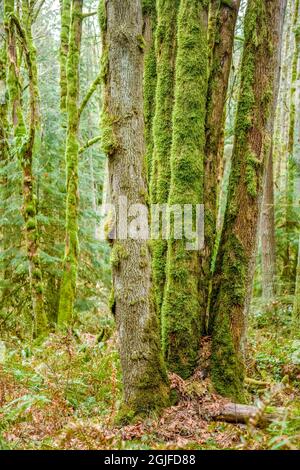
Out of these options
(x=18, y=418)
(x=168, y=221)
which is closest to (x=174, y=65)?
(x=168, y=221)

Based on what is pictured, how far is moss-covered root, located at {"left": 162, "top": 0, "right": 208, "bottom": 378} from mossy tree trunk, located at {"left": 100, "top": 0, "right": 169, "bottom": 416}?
823mm

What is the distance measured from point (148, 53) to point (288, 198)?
847 centimetres

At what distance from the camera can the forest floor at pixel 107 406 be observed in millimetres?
4219

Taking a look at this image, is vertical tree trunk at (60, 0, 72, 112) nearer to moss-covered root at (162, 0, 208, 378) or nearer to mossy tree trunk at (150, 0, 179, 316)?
mossy tree trunk at (150, 0, 179, 316)

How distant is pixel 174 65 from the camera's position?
6.44 meters

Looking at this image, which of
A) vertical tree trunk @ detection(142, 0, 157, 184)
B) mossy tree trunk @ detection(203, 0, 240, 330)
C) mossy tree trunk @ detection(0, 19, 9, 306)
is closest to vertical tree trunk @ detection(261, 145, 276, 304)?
vertical tree trunk @ detection(142, 0, 157, 184)

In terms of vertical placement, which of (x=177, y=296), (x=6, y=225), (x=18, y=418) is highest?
(x=6, y=225)

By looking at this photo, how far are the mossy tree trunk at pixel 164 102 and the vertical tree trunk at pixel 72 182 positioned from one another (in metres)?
4.16

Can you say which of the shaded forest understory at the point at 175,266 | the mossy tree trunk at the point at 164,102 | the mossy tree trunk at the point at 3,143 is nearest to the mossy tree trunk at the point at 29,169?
the shaded forest understory at the point at 175,266

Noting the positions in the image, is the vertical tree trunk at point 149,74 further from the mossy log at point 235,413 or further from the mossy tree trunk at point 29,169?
the mossy log at point 235,413

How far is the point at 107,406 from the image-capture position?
559 centimetres

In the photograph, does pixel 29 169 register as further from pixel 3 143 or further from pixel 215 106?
pixel 215 106
